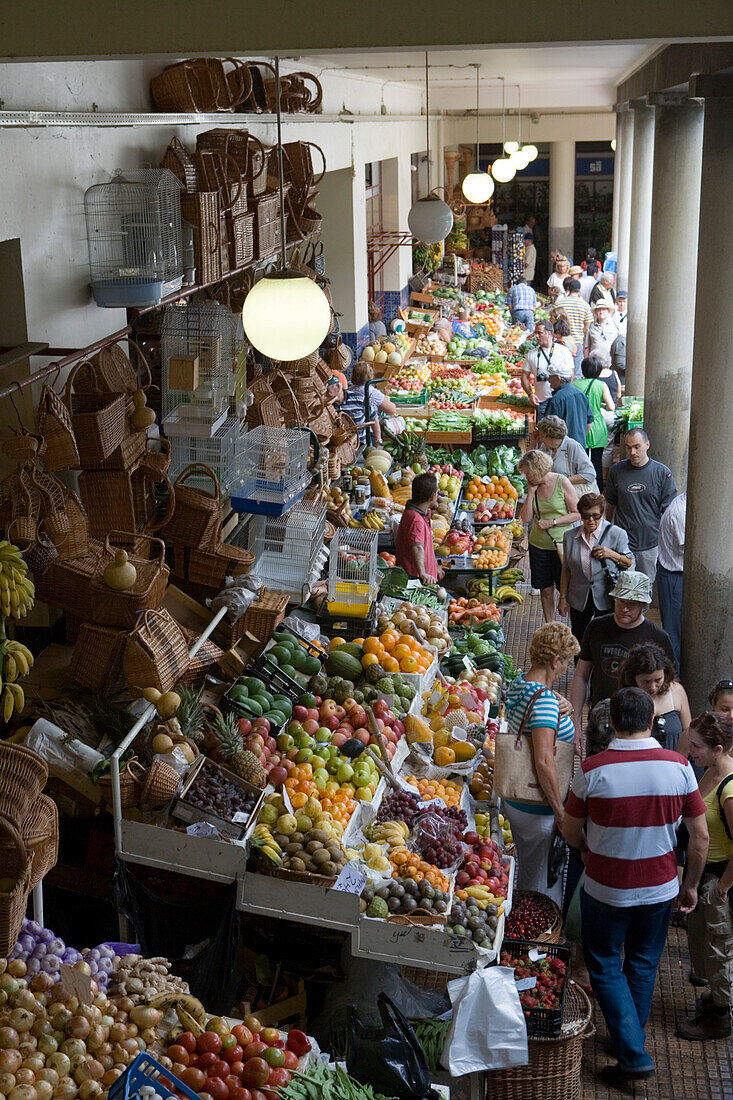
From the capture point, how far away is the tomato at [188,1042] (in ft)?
11.4

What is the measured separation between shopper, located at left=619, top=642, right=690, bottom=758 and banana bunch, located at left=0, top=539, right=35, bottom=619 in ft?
7.72

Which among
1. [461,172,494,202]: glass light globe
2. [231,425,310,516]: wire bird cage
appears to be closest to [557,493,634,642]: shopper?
[231,425,310,516]: wire bird cage

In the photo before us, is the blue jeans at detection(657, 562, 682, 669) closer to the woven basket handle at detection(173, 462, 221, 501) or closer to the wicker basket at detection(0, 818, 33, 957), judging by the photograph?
the woven basket handle at detection(173, 462, 221, 501)

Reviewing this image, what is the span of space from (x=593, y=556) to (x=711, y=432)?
930 mm

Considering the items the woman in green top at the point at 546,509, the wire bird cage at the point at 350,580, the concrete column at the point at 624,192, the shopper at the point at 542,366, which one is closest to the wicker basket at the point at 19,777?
the wire bird cage at the point at 350,580

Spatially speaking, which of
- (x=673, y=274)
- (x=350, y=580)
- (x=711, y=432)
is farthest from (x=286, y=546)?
(x=673, y=274)

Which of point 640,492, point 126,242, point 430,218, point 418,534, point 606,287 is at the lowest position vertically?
point 418,534

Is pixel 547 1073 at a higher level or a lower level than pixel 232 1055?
lower

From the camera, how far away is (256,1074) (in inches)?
134

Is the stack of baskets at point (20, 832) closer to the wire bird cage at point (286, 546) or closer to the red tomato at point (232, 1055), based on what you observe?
the red tomato at point (232, 1055)

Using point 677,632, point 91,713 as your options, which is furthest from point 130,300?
point 677,632

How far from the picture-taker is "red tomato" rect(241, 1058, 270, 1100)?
3.40 m

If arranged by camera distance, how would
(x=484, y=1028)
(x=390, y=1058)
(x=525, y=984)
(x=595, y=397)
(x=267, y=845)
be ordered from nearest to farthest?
(x=390, y=1058)
(x=484, y=1028)
(x=525, y=984)
(x=267, y=845)
(x=595, y=397)

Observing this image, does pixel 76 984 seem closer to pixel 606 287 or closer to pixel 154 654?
pixel 154 654
